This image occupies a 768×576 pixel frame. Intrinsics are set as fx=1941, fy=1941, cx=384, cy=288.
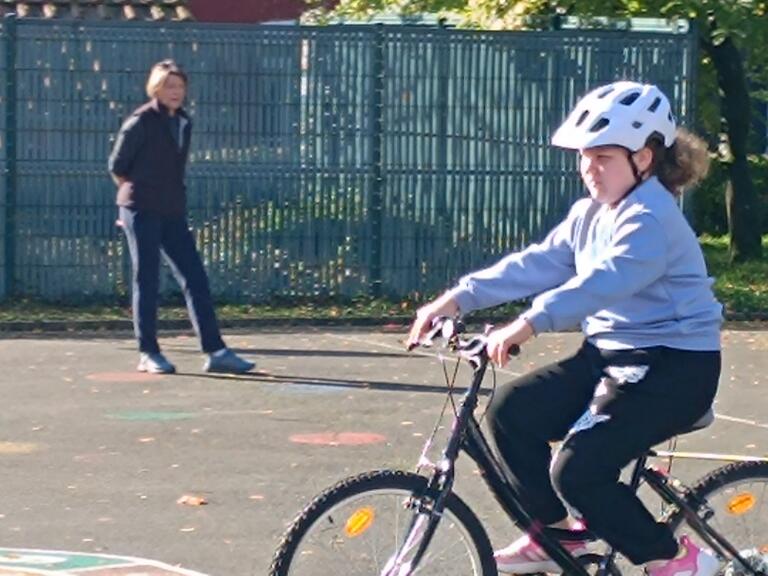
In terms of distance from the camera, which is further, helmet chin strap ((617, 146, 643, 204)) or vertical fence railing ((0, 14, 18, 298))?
vertical fence railing ((0, 14, 18, 298))

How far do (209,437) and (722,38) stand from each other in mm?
7457

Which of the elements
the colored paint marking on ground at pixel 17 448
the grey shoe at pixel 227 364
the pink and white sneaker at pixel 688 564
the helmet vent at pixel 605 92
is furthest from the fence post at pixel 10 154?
the pink and white sneaker at pixel 688 564

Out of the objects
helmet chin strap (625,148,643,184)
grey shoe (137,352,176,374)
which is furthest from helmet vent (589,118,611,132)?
grey shoe (137,352,176,374)

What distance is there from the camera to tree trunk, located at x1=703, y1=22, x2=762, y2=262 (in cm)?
1775

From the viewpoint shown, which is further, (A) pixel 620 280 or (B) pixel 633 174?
(B) pixel 633 174

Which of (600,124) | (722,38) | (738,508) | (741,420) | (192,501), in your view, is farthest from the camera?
(722,38)

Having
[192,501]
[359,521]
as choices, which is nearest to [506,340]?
[359,521]

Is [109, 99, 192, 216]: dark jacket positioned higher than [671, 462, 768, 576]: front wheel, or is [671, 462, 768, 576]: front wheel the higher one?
[109, 99, 192, 216]: dark jacket

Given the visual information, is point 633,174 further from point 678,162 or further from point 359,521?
point 359,521

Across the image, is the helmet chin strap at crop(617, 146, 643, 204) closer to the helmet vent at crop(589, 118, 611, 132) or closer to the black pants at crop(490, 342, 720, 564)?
the helmet vent at crop(589, 118, 611, 132)

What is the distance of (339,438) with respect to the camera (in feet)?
31.7

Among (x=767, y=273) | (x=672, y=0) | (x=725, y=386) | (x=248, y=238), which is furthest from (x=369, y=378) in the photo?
(x=767, y=273)

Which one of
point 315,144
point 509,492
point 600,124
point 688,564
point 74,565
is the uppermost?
point 600,124

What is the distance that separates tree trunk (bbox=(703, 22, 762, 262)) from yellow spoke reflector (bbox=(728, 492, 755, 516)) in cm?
1210
